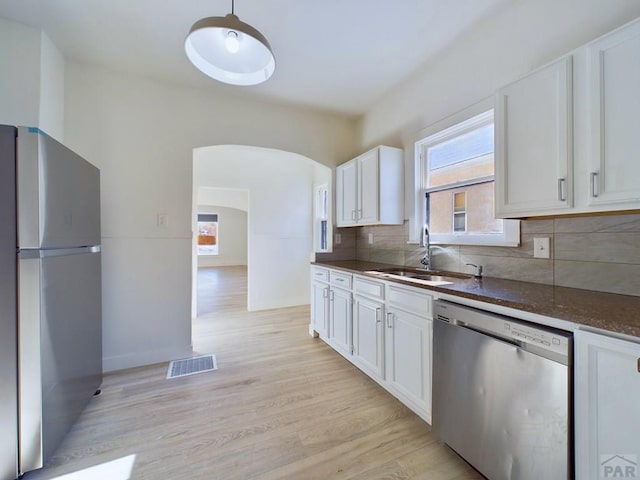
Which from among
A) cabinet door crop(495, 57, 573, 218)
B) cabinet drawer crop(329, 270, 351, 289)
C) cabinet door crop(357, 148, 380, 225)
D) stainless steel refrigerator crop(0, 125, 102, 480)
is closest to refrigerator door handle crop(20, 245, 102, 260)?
stainless steel refrigerator crop(0, 125, 102, 480)

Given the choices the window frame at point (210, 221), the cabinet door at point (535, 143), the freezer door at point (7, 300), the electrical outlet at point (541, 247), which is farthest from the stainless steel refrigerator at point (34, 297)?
the window frame at point (210, 221)

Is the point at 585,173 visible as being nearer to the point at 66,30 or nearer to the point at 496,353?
the point at 496,353

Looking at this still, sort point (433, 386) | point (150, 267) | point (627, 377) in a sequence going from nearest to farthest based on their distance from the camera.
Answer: point (627, 377)
point (433, 386)
point (150, 267)

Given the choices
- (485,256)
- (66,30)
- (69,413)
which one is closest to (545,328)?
(485,256)

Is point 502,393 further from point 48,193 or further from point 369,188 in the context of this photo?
point 48,193

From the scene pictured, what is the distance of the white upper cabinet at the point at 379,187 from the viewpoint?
108 inches

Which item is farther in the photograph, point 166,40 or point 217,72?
point 166,40

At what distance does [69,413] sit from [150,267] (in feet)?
4.22

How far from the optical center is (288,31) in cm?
Result: 206

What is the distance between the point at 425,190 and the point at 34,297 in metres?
2.89

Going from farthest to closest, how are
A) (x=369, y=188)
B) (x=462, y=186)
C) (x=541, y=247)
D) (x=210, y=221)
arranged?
1. (x=210, y=221)
2. (x=369, y=188)
3. (x=462, y=186)
4. (x=541, y=247)

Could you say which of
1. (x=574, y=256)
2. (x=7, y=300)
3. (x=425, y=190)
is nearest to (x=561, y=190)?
(x=574, y=256)

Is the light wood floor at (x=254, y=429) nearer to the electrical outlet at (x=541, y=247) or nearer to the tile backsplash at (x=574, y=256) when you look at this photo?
the tile backsplash at (x=574, y=256)

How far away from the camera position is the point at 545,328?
1.13m
